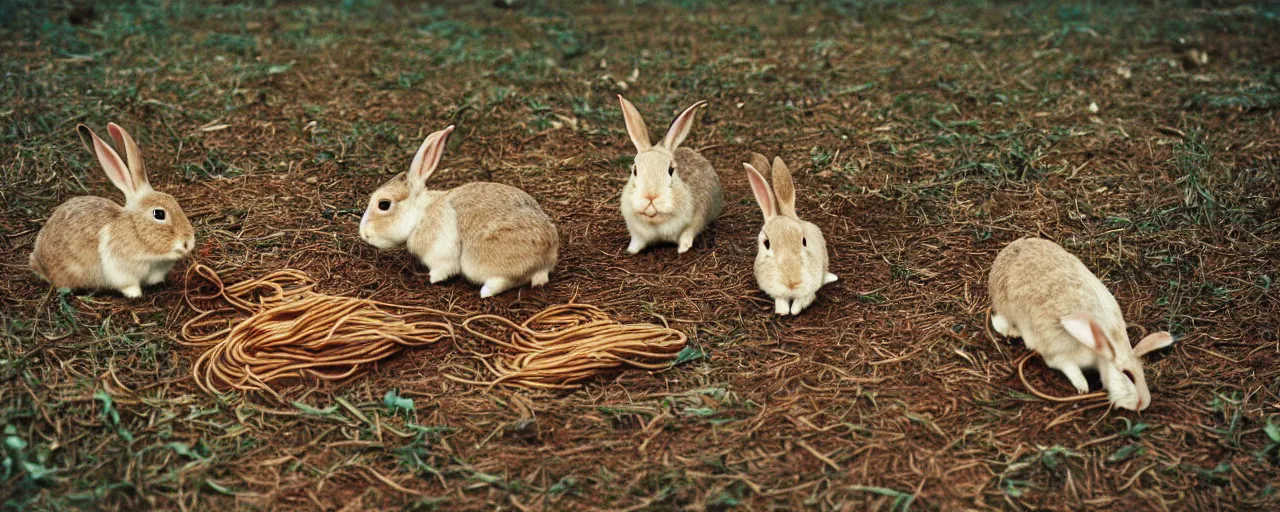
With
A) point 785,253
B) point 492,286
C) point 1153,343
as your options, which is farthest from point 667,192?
point 1153,343

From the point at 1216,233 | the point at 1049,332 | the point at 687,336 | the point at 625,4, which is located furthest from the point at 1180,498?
the point at 625,4

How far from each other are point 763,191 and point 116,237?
3.31 metres

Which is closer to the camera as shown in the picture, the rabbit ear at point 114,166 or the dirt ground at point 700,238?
the dirt ground at point 700,238

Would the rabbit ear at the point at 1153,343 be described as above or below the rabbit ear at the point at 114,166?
below

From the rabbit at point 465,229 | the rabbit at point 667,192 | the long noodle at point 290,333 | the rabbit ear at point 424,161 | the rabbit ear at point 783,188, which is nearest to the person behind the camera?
the long noodle at point 290,333

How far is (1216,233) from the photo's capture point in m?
6.05

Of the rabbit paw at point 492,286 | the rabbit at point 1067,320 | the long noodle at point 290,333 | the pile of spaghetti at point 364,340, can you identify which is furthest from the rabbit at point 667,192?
the rabbit at point 1067,320

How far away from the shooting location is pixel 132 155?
16.9ft

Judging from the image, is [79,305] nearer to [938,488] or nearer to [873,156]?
[938,488]

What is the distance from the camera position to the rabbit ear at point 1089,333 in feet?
13.9

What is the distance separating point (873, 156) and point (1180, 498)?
3.72 m

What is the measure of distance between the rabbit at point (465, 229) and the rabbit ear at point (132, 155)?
3.69 ft

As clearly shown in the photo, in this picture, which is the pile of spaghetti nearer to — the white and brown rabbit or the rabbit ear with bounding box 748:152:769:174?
the white and brown rabbit

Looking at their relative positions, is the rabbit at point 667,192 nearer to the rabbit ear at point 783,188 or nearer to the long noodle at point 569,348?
the rabbit ear at point 783,188
